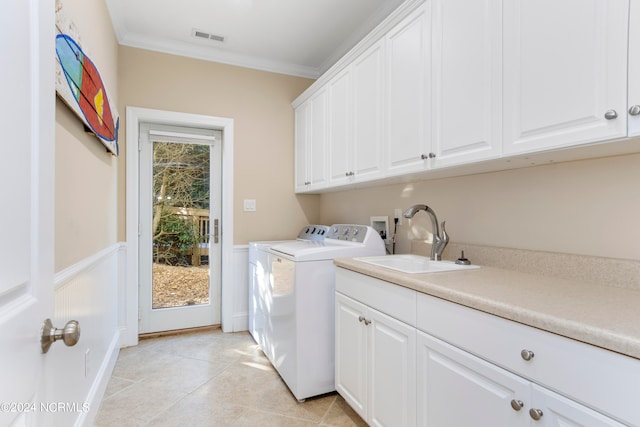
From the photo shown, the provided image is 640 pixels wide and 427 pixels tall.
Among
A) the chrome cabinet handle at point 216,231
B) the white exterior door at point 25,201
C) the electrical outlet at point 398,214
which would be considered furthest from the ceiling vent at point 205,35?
the white exterior door at point 25,201

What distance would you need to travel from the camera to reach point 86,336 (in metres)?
1.70

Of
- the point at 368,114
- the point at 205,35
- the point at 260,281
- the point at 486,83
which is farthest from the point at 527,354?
the point at 205,35

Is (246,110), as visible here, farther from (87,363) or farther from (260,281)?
(87,363)

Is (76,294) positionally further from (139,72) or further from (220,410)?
(139,72)

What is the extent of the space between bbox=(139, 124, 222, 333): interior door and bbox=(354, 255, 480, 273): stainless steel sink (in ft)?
6.67

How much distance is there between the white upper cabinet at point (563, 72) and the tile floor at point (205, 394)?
5.63 ft

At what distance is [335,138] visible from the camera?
255 cm

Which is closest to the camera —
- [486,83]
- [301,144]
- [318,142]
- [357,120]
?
[486,83]

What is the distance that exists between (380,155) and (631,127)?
3.92 feet

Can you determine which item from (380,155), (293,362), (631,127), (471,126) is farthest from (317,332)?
(631,127)

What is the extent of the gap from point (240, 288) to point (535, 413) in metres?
2.77

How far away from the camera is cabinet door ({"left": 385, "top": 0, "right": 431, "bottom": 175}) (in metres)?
1.66

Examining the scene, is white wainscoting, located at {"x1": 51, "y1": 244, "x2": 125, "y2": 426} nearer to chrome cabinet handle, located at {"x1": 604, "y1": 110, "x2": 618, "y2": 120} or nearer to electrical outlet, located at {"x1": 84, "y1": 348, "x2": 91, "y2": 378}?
electrical outlet, located at {"x1": 84, "y1": 348, "x2": 91, "y2": 378}

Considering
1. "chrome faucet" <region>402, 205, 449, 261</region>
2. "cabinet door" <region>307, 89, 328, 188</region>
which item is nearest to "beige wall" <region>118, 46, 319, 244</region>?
"cabinet door" <region>307, 89, 328, 188</region>
